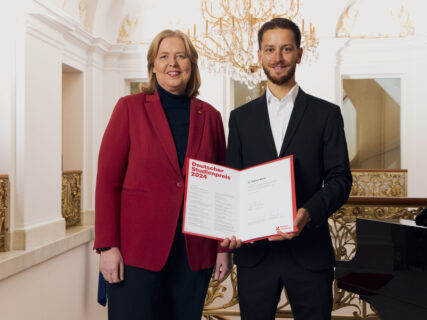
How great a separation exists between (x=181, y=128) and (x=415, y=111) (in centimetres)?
944

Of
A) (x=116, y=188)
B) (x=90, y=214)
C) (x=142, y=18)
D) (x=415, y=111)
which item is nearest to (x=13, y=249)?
(x=90, y=214)

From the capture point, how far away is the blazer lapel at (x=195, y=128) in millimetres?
2199

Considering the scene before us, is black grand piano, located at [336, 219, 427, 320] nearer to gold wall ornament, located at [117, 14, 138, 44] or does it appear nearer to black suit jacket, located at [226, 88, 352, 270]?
black suit jacket, located at [226, 88, 352, 270]

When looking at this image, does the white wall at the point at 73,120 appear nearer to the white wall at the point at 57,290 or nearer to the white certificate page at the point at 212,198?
the white wall at the point at 57,290

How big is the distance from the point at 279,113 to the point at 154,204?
2.30ft

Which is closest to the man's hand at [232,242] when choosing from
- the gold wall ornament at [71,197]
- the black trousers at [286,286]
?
the black trousers at [286,286]

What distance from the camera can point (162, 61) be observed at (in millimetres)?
2244

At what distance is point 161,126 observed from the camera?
7.24ft

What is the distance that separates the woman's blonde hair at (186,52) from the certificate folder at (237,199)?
0.51 metres

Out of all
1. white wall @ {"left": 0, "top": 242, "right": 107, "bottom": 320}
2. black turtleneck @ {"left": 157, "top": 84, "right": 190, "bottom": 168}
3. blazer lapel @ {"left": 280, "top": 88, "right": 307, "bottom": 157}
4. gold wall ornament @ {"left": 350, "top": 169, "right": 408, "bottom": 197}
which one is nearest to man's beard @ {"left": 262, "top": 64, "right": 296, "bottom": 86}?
blazer lapel @ {"left": 280, "top": 88, "right": 307, "bottom": 157}

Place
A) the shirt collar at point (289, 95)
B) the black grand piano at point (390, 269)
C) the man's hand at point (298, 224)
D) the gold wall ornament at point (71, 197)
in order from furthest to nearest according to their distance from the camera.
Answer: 1. the gold wall ornament at point (71, 197)
2. the black grand piano at point (390, 269)
3. the shirt collar at point (289, 95)
4. the man's hand at point (298, 224)


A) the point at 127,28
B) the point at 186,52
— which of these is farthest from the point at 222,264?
the point at 127,28

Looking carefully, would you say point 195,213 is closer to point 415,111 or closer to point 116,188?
point 116,188

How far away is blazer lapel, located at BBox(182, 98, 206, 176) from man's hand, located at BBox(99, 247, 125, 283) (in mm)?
477
